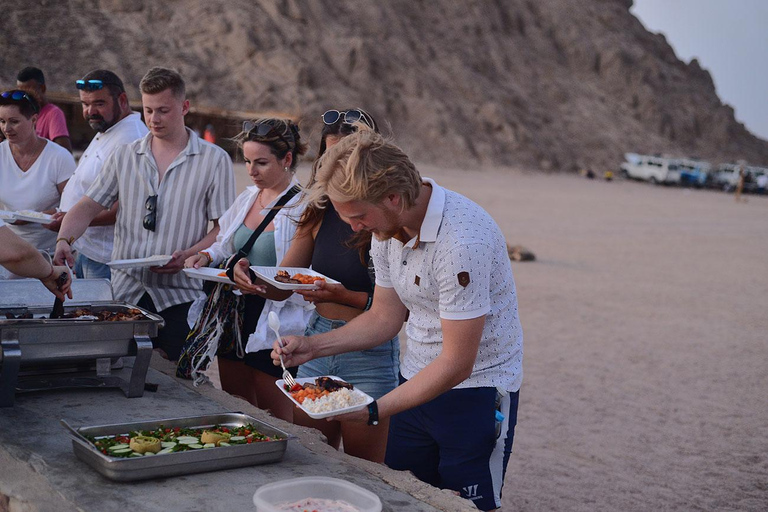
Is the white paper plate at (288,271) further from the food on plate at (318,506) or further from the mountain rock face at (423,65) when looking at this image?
the mountain rock face at (423,65)

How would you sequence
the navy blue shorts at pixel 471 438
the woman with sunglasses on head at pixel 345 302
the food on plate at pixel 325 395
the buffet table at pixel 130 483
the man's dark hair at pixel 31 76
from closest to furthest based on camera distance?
the buffet table at pixel 130 483
the food on plate at pixel 325 395
the navy blue shorts at pixel 471 438
the woman with sunglasses on head at pixel 345 302
the man's dark hair at pixel 31 76

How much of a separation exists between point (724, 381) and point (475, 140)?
29741 millimetres

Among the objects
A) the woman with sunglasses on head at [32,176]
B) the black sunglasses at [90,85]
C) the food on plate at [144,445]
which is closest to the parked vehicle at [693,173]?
the woman with sunglasses on head at [32,176]

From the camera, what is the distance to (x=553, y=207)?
2517cm

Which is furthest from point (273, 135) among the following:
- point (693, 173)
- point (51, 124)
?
point (693, 173)

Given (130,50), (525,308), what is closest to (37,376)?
(525,308)

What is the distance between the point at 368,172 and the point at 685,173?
1708 inches

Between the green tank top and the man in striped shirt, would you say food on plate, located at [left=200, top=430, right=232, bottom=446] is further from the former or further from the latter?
the man in striped shirt

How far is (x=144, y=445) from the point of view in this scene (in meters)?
2.59

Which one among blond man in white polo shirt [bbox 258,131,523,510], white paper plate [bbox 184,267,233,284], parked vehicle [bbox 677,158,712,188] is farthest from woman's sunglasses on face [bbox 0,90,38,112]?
parked vehicle [bbox 677,158,712,188]

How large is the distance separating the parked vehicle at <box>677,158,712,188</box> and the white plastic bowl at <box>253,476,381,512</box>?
43.3 m

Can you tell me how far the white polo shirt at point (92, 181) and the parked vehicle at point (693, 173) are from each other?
41.4m

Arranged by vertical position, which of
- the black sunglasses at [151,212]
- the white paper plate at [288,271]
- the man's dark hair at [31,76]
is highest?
the man's dark hair at [31,76]

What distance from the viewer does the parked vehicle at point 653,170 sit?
136 feet
